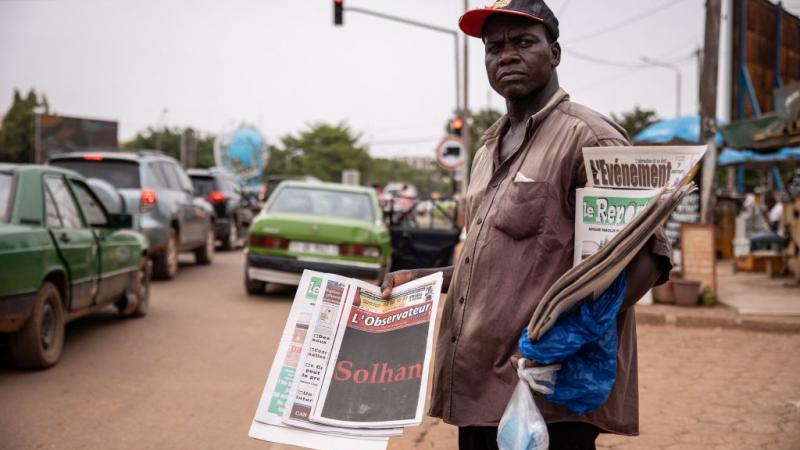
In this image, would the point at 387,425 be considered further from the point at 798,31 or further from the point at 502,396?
the point at 798,31

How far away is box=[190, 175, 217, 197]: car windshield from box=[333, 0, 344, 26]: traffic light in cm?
521

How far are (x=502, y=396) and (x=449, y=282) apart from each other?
0.48m

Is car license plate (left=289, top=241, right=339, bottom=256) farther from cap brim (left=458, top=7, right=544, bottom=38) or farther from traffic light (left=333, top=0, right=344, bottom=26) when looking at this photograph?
traffic light (left=333, top=0, right=344, bottom=26)

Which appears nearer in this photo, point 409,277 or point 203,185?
point 409,277

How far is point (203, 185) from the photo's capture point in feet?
54.7

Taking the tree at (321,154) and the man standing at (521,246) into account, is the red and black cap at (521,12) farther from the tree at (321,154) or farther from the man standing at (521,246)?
the tree at (321,154)

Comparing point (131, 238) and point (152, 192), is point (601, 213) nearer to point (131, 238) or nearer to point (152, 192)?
point (131, 238)

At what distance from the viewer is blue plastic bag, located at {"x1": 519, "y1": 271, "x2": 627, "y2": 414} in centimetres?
167

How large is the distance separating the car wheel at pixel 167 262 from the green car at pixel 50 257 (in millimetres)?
3683

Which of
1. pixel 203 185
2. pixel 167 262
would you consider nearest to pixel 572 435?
pixel 167 262

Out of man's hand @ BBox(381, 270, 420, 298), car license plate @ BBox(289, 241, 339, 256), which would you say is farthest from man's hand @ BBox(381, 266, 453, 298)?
car license plate @ BBox(289, 241, 339, 256)

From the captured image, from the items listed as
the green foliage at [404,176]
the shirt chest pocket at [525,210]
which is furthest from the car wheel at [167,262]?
the green foliage at [404,176]

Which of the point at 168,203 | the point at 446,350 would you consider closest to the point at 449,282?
the point at 446,350

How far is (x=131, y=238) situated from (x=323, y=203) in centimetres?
300
